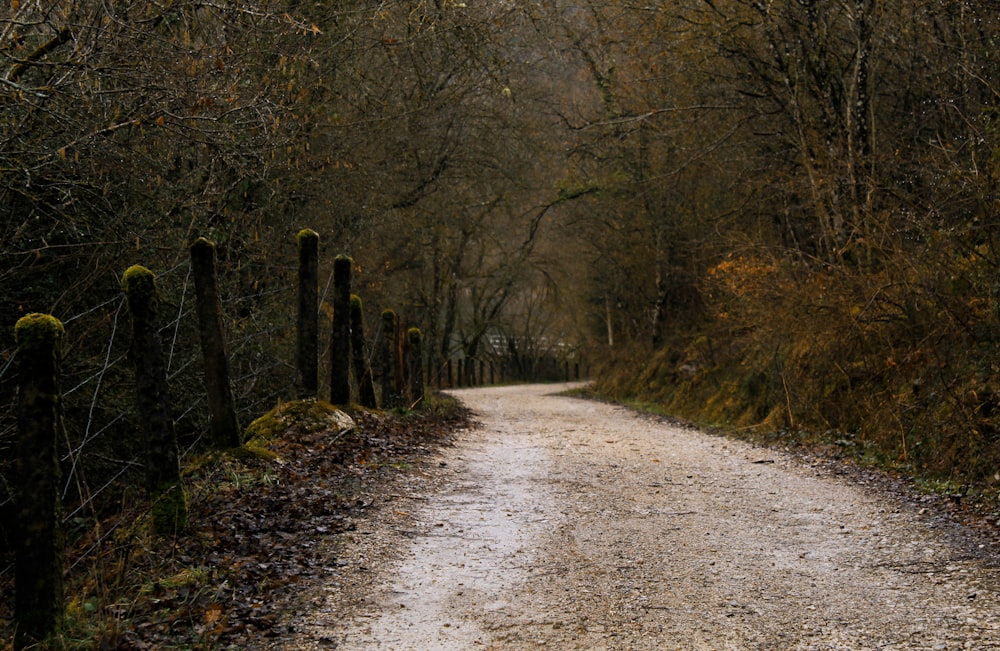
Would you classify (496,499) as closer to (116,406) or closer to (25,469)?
(116,406)

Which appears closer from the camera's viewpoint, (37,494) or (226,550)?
(37,494)

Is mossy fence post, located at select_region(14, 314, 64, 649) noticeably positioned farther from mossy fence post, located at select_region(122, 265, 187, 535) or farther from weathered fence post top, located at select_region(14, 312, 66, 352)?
mossy fence post, located at select_region(122, 265, 187, 535)

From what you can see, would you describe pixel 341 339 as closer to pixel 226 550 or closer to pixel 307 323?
pixel 307 323

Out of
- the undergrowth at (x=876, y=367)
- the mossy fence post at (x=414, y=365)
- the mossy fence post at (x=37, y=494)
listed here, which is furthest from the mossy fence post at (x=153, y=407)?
the mossy fence post at (x=414, y=365)

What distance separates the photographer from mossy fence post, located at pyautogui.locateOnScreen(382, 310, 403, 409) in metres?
14.7

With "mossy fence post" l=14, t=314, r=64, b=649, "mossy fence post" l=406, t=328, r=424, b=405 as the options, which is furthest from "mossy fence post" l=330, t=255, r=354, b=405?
"mossy fence post" l=14, t=314, r=64, b=649

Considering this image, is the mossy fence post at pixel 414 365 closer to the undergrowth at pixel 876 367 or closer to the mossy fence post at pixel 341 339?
the mossy fence post at pixel 341 339

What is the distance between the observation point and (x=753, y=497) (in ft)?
29.2

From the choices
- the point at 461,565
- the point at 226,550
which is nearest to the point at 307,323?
the point at 226,550

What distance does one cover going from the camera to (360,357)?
13.3 m

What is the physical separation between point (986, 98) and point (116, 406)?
11.4m

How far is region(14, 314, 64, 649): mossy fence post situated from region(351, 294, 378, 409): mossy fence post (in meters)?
8.55

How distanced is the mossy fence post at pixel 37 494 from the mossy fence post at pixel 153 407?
5.59 feet

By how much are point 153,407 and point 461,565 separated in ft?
8.41
